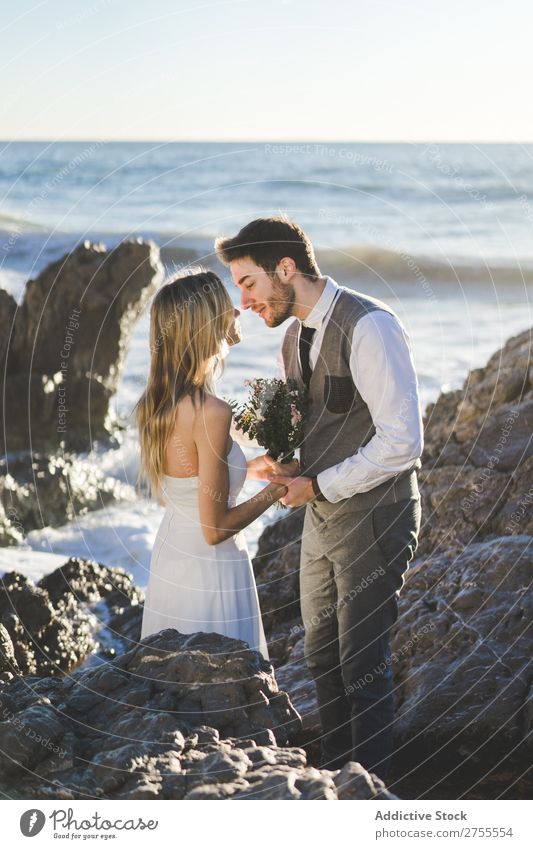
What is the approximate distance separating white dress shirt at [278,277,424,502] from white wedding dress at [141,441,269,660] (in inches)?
25.0

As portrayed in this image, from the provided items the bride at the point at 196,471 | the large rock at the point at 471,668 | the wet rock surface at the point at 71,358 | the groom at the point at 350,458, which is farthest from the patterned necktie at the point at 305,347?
the wet rock surface at the point at 71,358

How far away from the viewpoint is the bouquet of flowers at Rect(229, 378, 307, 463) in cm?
464

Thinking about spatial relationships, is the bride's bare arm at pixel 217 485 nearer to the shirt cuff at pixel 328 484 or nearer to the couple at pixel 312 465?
the couple at pixel 312 465

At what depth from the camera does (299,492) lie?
15.1 feet

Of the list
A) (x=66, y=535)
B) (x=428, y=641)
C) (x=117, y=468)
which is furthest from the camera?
(x=117, y=468)

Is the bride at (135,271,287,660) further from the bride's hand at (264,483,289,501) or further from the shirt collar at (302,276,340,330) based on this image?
the shirt collar at (302,276,340,330)

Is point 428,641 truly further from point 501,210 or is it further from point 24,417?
point 501,210

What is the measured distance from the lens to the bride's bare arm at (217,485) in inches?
180

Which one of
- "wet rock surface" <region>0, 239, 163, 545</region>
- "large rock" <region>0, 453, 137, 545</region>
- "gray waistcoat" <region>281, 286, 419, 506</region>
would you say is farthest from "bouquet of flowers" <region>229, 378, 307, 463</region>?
"wet rock surface" <region>0, 239, 163, 545</region>

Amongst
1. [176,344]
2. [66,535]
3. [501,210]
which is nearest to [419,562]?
[176,344]

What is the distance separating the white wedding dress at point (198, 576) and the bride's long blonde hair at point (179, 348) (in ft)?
0.68

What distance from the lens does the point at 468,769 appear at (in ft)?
15.5
